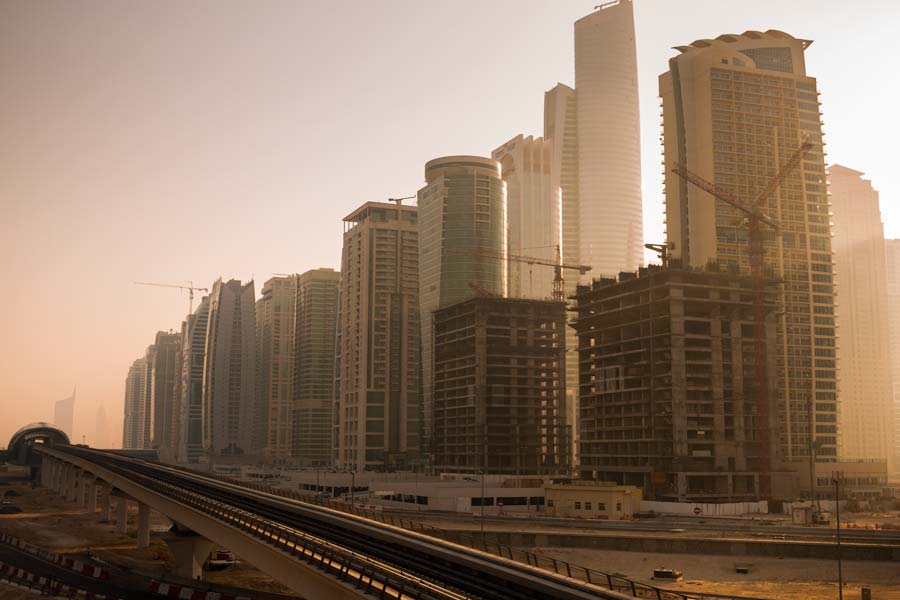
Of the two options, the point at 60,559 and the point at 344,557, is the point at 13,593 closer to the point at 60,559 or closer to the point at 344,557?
the point at 60,559

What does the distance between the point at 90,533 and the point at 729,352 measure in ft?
392

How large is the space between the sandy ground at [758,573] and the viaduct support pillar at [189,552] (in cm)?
3670

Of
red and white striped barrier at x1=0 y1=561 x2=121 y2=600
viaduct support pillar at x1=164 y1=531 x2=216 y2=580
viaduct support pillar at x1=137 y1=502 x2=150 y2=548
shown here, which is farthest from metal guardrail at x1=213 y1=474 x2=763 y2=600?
red and white striped barrier at x1=0 y1=561 x2=121 y2=600

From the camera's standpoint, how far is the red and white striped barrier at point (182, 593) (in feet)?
233

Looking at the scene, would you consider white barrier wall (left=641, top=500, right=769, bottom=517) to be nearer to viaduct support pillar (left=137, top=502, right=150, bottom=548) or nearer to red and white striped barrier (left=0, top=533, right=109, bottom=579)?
viaduct support pillar (left=137, top=502, right=150, bottom=548)

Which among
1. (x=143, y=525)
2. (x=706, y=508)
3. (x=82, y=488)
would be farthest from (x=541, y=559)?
(x=82, y=488)

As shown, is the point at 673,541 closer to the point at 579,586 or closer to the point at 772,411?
the point at 579,586

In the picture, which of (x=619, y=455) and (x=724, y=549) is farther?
(x=619, y=455)

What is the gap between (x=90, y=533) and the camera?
134m

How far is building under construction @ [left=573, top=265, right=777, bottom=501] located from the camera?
173750mm

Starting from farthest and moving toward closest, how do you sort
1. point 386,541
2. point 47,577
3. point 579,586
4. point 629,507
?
1. point 629,507
2. point 47,577
3. point 386,541
4. point 579,586

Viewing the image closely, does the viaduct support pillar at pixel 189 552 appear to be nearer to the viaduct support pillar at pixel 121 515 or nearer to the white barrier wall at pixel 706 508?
the viaduct support pillar at pixel 121 515

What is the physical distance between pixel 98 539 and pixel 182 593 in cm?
5951

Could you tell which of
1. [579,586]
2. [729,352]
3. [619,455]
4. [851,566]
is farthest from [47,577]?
[729,352]
